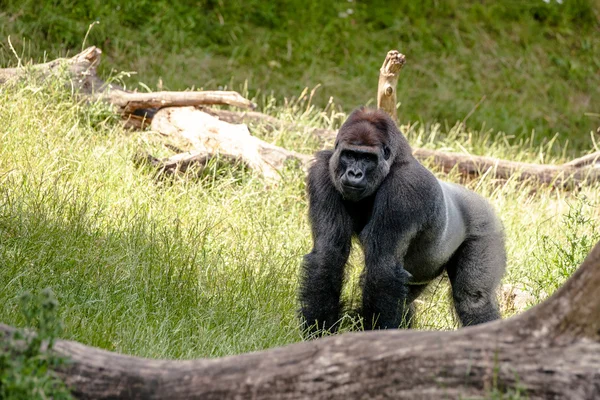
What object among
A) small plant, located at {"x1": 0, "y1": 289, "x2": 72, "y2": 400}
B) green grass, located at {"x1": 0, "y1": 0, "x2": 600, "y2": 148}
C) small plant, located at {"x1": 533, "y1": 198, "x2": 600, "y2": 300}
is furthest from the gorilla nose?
green grass, located at {"x1": 0, "y1": 0, "x2": 600, "y2": 148}

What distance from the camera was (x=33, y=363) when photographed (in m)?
1.96

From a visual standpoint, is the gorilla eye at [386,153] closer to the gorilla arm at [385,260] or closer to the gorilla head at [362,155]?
the gorilla head at [362,155]

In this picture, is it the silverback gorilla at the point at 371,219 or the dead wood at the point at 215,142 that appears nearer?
the silverback gorilla at the point at 371,219

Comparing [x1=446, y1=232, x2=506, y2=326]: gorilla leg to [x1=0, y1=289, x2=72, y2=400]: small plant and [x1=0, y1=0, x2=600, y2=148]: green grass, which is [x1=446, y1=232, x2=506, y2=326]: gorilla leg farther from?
[x1=0, y1=0, x2=600, y2=148]: green grass

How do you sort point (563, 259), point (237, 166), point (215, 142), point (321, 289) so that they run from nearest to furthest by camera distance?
point (321, 289) → point (563, 259) → point (237, 166) → point (215, 142)

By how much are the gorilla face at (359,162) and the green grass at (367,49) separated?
351 centimetres

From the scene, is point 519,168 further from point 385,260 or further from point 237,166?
point 385,260

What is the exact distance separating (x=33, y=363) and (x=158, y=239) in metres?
2.06

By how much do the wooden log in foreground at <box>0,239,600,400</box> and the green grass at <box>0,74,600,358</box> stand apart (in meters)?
0.90

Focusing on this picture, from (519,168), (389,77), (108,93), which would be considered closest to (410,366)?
(389,77)

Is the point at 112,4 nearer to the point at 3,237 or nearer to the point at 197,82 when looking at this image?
the point at 197,82

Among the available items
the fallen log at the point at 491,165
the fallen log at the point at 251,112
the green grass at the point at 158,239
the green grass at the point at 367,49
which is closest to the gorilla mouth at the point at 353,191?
the green grass at the point at 158,239

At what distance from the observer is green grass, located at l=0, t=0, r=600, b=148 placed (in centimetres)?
737

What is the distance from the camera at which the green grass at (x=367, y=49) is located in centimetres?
737
